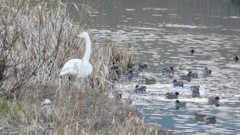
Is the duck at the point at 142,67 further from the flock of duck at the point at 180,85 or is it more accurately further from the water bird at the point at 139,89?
the water bird at the point at 139,89

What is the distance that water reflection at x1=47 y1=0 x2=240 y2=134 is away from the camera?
14.8m

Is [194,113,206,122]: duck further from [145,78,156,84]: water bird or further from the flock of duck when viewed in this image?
[145,78,156,84]: water bird

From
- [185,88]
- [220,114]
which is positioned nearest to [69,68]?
[220,114]

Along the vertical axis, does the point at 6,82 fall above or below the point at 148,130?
above

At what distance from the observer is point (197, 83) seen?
757 inches

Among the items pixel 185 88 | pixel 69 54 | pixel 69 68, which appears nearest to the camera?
pixel 69 68

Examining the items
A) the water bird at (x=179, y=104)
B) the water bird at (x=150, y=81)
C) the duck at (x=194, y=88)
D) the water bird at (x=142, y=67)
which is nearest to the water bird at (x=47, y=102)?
the water bird at (x=179, y=104)

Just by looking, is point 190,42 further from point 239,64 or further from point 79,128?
point 79,128

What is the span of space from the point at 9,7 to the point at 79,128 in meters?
2.89

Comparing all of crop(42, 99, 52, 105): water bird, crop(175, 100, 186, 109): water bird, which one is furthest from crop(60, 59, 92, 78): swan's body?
crop(175, 100, 186, 109): water bird

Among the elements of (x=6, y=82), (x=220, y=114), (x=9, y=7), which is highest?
(x=9, y=7)

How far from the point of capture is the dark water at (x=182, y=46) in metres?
14.8

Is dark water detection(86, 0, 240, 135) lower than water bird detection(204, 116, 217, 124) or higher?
higher

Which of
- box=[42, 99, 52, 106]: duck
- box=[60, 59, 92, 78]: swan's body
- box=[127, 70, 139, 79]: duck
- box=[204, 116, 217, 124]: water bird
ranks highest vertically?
box=[60, 59, 92, 78]: swan's body
